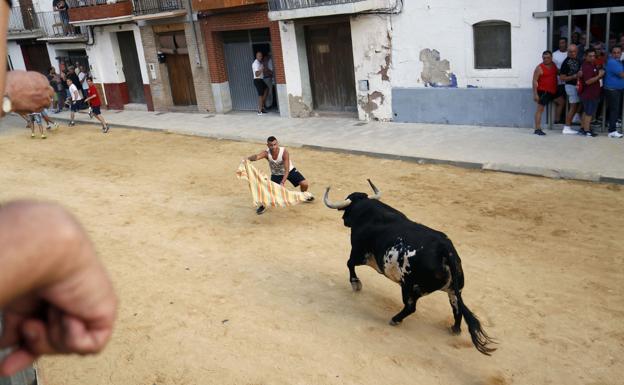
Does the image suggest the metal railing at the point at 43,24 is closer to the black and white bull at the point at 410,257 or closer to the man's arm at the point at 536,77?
the man's arm at the point at 536,77

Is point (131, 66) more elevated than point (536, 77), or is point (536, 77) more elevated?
point (131, 66)

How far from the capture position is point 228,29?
19.0 meters

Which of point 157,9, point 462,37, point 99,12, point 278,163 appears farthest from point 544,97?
point 99,12

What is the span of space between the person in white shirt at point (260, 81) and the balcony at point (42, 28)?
9.52 m

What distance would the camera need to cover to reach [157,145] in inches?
663

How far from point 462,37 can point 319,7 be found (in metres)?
4.01

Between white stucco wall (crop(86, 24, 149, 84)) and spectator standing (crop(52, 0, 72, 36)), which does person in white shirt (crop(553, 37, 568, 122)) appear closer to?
white stucco wall (crop(86, 24, 149, 84))

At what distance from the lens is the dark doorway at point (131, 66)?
76.2 feet

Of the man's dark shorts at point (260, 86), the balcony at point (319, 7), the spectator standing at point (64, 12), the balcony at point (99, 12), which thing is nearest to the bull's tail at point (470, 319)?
the balcony at point (319, 7)

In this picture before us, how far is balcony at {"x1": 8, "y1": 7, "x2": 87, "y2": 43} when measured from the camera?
24469 millimetres

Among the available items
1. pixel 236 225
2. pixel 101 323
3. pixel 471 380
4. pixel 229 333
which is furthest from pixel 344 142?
pixel 101 323

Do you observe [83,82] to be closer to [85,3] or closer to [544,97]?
[85,3]

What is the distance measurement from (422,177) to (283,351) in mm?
6042

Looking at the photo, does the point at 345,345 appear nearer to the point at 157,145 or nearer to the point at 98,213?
the point at 98,213
